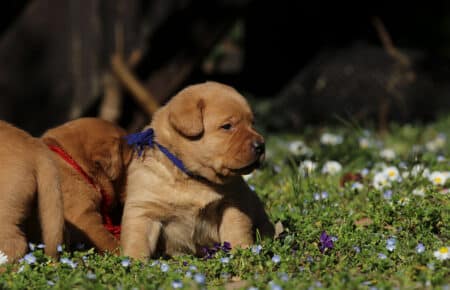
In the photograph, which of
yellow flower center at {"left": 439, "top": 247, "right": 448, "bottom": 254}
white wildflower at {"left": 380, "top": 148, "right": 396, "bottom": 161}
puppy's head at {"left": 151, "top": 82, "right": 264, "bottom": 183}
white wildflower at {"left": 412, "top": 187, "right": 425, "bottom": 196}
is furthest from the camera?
white wildflower at {"left": 380, "top": 148, "right": 396, "bottom": 161}

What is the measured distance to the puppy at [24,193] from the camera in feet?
12.2

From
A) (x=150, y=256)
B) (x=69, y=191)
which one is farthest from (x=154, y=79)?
(x=150, y=256)

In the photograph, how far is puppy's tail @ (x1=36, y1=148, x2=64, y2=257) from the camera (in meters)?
3.93

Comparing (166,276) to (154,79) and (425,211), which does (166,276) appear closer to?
(425,211)

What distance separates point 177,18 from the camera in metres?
7.93

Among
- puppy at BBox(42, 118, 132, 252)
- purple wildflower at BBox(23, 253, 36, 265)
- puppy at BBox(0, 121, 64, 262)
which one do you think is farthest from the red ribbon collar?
purple wildflower at BBox(23, 253, 36, 265)

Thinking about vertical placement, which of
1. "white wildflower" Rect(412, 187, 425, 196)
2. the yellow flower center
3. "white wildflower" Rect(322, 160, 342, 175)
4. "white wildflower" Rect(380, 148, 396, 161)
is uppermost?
the yellow flower center

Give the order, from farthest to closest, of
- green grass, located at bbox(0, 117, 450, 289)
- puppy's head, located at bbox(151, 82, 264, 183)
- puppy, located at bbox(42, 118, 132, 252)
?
puppy, located at bbox(42, 118, 132, 252) → puppy's head, located at bbox(151, 82, 264, 183) → green grass, located at bbox(0, 117, 450, 289)

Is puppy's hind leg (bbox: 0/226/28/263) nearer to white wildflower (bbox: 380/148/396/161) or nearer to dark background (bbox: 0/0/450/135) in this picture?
dark background (bbox: 0/0/450/135)

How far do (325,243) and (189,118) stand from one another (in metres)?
1.00

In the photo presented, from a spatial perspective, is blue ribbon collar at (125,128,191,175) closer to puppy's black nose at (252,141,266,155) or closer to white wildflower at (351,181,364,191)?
puppy's black nose at (252,141,266,155)

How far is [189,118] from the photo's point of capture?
411 centimetres

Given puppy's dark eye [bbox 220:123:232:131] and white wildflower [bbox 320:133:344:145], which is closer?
puppy's dark eye [bbox 220:123:232:131]

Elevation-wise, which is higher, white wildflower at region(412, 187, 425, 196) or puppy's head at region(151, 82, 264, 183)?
puppy's head at region(151, 82, 264, 183)
